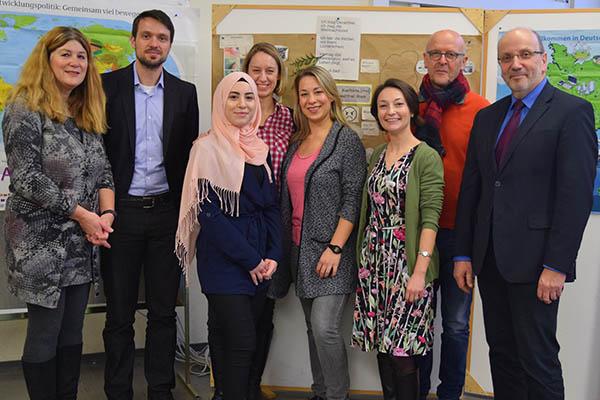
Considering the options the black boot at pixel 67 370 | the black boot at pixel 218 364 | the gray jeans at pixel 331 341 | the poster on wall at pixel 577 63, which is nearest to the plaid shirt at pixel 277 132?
the gray jeans at pixel 331 341

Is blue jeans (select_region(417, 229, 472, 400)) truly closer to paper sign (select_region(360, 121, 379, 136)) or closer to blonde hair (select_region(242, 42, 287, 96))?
paper sign (select_region(360, 121, 379, 136))

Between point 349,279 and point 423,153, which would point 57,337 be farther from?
point 423,153

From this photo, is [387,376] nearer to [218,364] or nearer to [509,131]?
[218,364]

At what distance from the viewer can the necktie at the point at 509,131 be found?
190 centimetres

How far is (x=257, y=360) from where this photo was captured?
8.16 feet

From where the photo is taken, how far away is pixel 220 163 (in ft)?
6.78

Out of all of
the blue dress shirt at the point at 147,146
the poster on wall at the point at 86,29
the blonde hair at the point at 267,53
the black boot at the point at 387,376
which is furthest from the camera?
the poster on wall at the point at 86,29

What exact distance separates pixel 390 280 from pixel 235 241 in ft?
2.22

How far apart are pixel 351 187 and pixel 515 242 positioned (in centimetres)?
74

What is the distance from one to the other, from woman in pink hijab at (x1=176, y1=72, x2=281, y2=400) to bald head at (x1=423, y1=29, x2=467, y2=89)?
2.73ft

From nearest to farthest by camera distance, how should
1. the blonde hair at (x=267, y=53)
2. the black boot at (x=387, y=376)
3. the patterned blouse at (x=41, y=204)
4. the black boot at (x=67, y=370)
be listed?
the patterned blouse at (x=41, y=204) < the black boot at (x=67, y=370) < the black boot at (x=387, y=376) < the blonde hair at (x=267, y=53)

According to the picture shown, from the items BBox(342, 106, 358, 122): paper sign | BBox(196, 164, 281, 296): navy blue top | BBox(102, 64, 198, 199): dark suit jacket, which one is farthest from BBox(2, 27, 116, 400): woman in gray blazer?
BBox(342, 106, 358, 122): paper sign

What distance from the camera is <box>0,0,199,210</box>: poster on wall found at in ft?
8.68

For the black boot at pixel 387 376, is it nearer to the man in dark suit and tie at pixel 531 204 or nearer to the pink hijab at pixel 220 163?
the man in dark suit and tie at pixel 531 204
